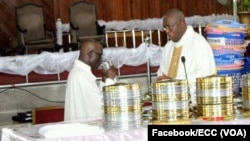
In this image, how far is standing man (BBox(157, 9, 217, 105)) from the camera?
5219 mm

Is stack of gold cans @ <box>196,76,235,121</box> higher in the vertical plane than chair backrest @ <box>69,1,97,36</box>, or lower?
lower

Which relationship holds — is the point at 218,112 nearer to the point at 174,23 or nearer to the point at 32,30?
the point at 174,23

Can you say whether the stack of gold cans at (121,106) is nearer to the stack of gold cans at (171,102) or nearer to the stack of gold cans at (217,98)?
the stack of gold cans at (171,102)

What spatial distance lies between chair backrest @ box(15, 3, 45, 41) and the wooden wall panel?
0.96 m

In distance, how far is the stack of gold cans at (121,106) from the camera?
142 inches

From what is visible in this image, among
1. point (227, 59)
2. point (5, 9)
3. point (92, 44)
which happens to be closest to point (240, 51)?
point (227, 59)

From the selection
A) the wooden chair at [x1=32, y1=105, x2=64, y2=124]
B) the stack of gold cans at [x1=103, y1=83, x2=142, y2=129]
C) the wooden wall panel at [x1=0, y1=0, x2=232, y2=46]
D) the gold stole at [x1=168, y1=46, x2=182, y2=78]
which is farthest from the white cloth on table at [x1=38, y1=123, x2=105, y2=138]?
the wooden wall panel at [x1=0, y1=0, x2=232, y2=46]

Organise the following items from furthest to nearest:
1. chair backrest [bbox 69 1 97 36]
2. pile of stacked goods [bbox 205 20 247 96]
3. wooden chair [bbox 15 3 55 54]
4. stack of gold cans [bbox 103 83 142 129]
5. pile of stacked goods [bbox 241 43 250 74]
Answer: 1. chair backrest [bbox 69 1 97 36]
2. wooden chair [bbox 15 3 55 54]
3. pile of stacked goods [bbox 241 43 250 74]
4. pile of stacked goods [bbox 205 20 247 96]
5. stack of gold cans [bbox 103 83 142 129]

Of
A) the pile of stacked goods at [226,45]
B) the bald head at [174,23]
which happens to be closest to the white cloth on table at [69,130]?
the bald head at [174,23]

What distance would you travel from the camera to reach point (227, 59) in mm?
5793

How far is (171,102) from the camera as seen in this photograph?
3.62 metres

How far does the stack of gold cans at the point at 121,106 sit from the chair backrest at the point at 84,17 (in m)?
8.23

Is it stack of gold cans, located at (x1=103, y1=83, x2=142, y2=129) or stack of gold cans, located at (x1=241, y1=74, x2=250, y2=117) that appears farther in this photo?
stack of gold cans, located at (x1=241, y1=74, x2=250, y2=117)

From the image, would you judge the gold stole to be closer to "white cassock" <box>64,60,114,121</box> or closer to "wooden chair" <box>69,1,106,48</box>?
"white cassock" <box>64,60,114,121</box>
